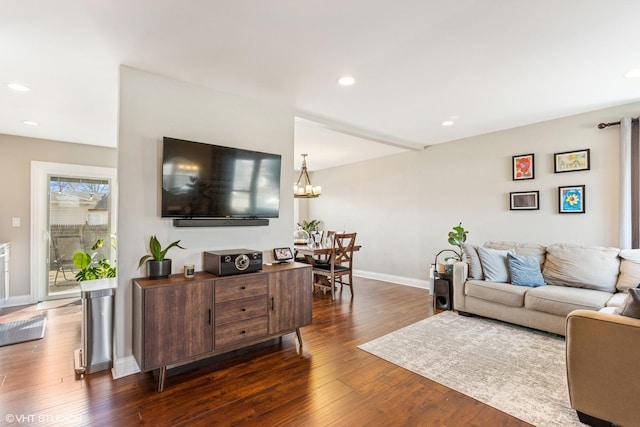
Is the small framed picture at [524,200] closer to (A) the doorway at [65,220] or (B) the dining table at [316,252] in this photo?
(B) the dining table at [316,252]

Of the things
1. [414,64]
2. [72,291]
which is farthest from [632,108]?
[72,291]

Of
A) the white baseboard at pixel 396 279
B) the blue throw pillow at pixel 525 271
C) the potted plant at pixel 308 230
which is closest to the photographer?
the blue throw pillow at pixel 525 271

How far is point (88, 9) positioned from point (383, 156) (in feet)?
16.9

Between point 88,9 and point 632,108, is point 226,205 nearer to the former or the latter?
point 88,9

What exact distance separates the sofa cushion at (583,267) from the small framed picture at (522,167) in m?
1.10

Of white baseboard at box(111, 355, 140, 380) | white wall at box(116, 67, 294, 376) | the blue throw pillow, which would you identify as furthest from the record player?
the blue throw pillow

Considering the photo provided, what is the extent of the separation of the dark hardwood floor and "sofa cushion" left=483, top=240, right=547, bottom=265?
2360 mm

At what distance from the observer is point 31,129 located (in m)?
4.20

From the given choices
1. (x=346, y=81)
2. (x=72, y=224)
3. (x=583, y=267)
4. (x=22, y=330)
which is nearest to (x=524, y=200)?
(x=583, y=267)

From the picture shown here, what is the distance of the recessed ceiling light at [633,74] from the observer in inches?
106

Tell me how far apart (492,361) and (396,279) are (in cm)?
327

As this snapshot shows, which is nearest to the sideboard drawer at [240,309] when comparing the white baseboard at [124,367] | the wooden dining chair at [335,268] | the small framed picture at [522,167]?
the white baseboard at [124,367]

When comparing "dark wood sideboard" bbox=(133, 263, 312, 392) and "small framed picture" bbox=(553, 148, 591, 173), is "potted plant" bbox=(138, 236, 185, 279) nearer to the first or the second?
"dark wood sideboard" bbox=(133, 263, 312, 392)

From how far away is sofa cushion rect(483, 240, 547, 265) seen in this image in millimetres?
3844
